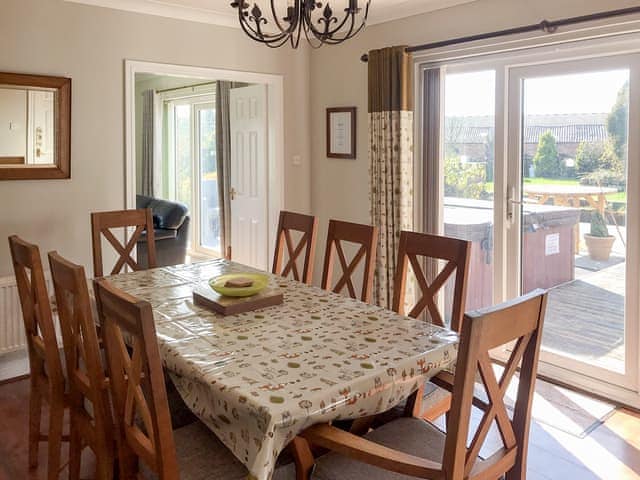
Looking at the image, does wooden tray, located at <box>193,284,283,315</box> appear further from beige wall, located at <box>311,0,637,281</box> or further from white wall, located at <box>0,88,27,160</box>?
beige wall, located at <box>311,0,637,281</box>

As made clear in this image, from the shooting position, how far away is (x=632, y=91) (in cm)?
306

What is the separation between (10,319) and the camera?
11.3 feet

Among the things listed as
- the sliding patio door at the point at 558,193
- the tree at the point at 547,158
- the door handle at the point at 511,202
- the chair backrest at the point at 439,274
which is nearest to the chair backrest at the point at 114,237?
the chair backrest at the point at 439,274

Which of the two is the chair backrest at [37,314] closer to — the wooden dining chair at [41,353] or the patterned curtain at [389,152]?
the wooden dining chair at [41,353]

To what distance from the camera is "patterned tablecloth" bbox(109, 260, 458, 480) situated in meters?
1.51

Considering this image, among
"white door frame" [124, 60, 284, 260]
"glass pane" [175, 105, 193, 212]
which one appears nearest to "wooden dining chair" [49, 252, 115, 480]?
"white door frame" [124, 60, 284, 260]

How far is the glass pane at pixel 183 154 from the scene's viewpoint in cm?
727

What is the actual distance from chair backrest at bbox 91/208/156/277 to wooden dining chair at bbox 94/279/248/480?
1532mm

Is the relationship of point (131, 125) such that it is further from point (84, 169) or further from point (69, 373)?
point (69, 373)

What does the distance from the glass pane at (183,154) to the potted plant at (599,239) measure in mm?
5129

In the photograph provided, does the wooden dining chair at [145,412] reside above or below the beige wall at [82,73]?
below

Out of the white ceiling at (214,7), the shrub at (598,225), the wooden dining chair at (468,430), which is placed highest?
the white ceiling at (214,7)

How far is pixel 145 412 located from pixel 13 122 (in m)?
2.57

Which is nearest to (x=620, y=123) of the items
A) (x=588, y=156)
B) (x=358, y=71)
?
(x=588, y=156)
